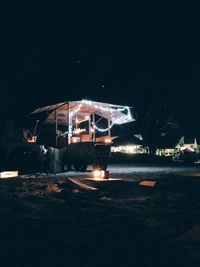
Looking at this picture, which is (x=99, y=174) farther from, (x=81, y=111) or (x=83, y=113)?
(x=83, y=113)

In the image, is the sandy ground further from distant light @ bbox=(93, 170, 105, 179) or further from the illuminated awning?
the illuminated awning

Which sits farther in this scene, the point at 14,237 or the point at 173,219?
the point at 173,219

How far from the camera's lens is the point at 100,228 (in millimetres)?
6871

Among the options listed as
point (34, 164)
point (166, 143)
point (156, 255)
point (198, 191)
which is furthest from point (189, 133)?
point (156, 255)

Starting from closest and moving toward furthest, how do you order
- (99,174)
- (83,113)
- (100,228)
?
1. (100,228)
2. (99,174)
3. (83,113)

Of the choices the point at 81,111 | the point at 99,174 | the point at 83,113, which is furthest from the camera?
the point at 83,113

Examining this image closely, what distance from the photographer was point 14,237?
620 cm

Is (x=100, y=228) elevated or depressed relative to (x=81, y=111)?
depressed

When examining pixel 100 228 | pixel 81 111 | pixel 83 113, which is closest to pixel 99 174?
pixel 100 228

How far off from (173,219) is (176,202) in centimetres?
260

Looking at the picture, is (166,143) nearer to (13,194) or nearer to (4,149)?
(4,149)

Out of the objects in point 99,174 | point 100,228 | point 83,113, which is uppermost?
point 83,113

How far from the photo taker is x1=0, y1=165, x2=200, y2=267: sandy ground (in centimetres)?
507

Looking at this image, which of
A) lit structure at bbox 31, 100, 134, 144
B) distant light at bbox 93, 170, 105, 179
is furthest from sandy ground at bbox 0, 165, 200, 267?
lit structure at bbox 31, 100, 134, 144
